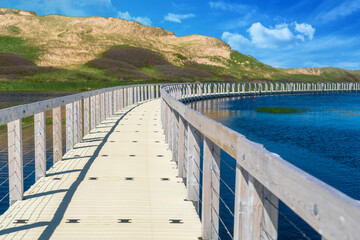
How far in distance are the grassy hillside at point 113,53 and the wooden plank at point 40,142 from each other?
73.3 m

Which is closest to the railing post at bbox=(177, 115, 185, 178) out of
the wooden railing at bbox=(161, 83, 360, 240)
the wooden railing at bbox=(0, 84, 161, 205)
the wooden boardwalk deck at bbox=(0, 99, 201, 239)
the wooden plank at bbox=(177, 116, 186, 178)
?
the wooden plank at bbox=(177, 116, 186, 178)

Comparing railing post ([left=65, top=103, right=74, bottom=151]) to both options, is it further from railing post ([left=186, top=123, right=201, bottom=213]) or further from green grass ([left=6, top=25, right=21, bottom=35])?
green grass ([left=6, top=25, right=21, bottom=35])

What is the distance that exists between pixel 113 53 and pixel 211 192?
13871 centimetres

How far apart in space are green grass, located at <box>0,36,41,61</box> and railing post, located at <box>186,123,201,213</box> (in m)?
128

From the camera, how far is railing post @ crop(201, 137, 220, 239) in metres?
4.24

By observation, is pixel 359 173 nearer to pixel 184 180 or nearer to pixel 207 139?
pixel 184 180

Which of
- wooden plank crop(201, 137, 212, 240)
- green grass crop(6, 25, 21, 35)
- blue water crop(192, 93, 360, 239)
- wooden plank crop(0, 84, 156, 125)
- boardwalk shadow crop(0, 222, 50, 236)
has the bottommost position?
blue water crop(192, 93, 360, 239)

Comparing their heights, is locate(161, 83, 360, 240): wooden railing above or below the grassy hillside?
below

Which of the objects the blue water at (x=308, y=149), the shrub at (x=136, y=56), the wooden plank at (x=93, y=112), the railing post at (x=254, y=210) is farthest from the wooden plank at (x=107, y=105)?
the shrub at (x=136, y=56)

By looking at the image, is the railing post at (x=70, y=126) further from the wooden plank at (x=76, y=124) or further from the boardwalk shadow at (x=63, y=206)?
the boardwalk shadow at (x=63, y=206)

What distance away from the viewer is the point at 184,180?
6.83 meters

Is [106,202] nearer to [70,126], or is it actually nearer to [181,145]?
[181,145]

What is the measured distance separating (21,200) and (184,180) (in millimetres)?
2396

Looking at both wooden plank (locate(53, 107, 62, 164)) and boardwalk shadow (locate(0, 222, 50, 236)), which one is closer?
boardwalk shadow (locate(0, 222, 50, 236))
